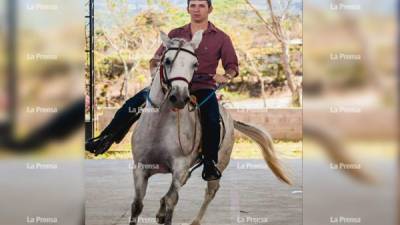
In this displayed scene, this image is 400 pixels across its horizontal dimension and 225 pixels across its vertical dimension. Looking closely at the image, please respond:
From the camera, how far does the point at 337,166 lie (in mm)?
3297

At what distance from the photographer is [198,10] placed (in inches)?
124

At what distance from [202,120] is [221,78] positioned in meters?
0.25

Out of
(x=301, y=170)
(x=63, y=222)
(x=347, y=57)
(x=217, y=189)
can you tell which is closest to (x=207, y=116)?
(x=217, y=189)

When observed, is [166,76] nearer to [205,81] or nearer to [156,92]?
[156,92]

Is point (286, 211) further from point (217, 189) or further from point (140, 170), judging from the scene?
point (140, 170)

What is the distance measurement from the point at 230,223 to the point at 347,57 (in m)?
1.11

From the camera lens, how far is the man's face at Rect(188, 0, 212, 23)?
3.15 m

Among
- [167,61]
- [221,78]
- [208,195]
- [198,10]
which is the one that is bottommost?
[208,195]

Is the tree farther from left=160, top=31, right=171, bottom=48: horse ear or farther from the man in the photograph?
left=160, top=31, right=171, bottom=48: horse ear

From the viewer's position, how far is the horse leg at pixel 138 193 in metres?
3.17
